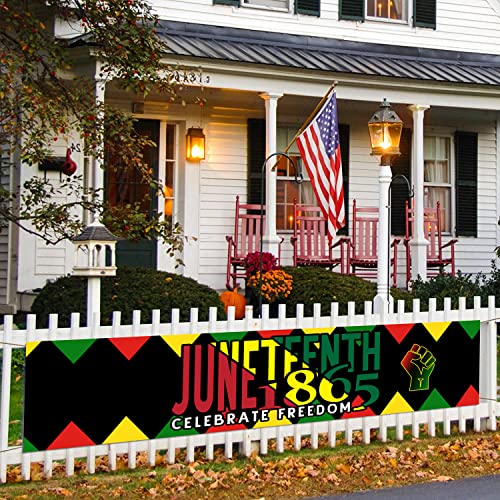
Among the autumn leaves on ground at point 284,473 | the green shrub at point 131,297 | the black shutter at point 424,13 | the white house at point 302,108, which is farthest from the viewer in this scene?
the black shutter at point 424,13

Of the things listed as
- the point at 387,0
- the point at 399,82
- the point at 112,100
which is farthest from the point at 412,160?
the point at 112,100

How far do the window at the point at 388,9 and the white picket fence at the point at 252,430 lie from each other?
30.0 ft

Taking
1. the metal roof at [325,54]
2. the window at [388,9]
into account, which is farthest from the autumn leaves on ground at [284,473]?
the window at [388,9]

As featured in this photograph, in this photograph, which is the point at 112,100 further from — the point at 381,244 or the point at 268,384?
the point at 268,384

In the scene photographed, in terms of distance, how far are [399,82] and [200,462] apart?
8940 millimetres

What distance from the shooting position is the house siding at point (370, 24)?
1408 centimetres

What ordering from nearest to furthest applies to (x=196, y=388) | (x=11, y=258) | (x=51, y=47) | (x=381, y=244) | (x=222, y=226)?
(x=196, y=388), (x=381, y=244), (x=51, y=47), (x=11, y=258), (x=222, y=226)

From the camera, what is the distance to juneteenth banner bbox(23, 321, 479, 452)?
569 cm

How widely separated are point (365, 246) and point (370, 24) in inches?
158

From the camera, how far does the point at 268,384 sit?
255 inches

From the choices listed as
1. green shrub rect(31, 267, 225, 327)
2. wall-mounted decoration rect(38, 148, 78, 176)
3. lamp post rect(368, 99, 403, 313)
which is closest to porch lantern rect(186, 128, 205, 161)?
wall-mounted decoration rect(38, 148, 78, 176)

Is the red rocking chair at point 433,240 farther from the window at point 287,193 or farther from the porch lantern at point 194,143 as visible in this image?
the porch lantern at point 194,143

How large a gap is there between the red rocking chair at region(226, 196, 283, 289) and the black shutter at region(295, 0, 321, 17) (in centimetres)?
334

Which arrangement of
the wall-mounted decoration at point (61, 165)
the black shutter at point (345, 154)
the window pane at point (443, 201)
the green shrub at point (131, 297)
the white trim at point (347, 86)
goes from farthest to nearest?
the window pane at point (443, 201), the black shutter at point (345, 154), the white trim at point (347, 86), the wall-mounted decoration at point (61, 165), the green shrub at point (131, 297)
